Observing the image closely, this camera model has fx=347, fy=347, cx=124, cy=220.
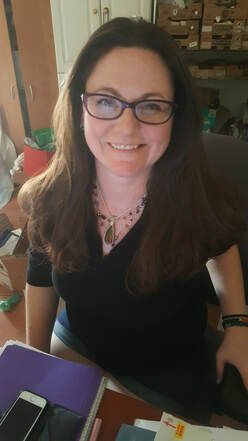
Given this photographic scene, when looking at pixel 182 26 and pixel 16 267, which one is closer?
pixel 16 267

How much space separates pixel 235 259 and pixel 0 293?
3.83ft

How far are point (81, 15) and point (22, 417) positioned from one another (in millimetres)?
2540

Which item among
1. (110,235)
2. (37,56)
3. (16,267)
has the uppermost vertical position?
(37,56)

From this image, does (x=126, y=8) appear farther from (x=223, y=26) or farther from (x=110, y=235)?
(x=110, y=235)

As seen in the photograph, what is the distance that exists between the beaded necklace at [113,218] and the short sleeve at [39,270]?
185 mm

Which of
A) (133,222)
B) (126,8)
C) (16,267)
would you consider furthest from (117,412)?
(126,8)

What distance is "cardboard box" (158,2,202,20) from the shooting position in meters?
2.13

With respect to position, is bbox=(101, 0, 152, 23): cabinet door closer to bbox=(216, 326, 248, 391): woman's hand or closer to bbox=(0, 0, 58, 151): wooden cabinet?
bbox=(0, 0, 58, 151): wooden cabinet

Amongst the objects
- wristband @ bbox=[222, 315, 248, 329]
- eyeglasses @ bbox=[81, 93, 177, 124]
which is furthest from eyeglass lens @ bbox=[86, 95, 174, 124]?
wristband @ bbox=[222, 315, 248, 329]

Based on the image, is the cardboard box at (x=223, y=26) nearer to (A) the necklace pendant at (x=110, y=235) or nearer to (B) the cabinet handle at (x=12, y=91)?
(B) the cabinet handle at (x=12, y=91)

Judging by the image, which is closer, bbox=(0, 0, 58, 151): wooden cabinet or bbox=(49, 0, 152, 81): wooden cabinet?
bbox=(49, 0, 152, 81): wooden cabinet

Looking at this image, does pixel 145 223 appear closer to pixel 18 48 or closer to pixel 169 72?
pixel 169 72

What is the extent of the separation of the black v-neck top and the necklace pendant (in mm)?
39

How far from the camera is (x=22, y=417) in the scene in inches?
22.8
